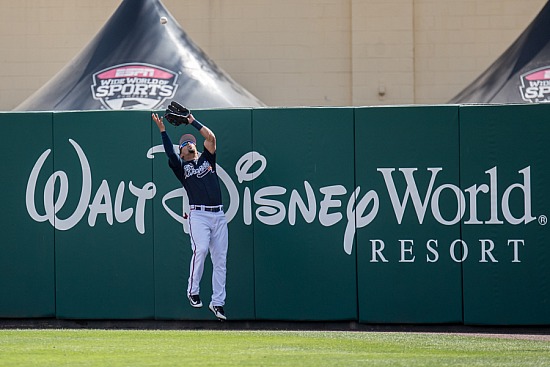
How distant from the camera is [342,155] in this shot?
1200cm

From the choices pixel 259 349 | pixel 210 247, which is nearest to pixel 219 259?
pixel 210 247

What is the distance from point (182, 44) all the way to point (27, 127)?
3.49 m

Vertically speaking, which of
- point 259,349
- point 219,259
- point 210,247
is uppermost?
point 210,247

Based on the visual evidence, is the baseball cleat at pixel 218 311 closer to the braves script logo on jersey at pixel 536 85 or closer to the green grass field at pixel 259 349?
the green grass field at pixel 259 349

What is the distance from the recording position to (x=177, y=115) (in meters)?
11.5

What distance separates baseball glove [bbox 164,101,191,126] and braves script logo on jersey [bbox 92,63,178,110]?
2927 millimetres

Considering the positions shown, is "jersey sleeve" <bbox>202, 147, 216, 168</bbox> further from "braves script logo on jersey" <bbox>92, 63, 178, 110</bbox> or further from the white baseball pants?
"braves script logo on jersey" <bbox>92, 63, 178, 110</bbox>

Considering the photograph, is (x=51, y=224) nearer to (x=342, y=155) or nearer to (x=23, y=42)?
(x=342, y=155)

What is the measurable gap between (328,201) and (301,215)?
0.32m

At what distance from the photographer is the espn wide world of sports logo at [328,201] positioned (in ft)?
38.5

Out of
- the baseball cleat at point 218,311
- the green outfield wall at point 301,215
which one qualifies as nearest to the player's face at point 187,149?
the green outfield wall at point 301,215

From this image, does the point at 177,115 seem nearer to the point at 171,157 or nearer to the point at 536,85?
the point at 171,157

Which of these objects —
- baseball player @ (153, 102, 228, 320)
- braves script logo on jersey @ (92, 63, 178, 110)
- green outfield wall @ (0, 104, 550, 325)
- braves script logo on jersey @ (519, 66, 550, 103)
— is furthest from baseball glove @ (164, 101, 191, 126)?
braves script logo on jersey @ (519, 66, 550, 103)

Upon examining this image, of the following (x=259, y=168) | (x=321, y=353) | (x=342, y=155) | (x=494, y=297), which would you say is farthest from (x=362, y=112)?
(x=321, y=353)
